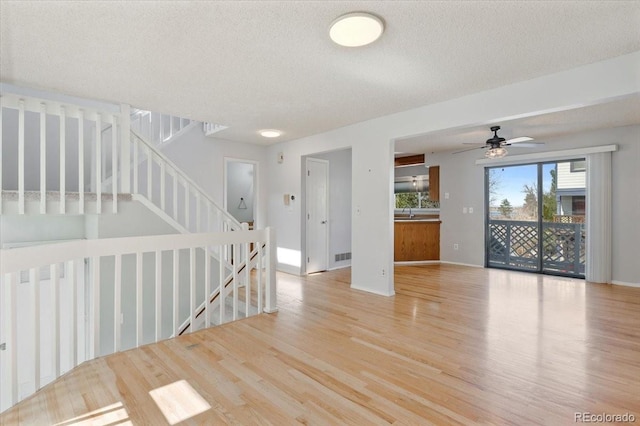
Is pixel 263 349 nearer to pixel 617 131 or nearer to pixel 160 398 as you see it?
pixel 160 398

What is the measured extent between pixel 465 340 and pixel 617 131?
14.6 feet

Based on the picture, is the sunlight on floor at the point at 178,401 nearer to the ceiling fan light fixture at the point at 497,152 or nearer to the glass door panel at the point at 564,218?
the ceiling fan light fixture at the point at 497,152

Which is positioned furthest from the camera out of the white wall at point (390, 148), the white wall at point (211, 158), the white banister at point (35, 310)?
the white wall at point (211, 158)

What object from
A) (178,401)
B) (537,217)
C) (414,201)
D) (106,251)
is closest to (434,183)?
(414,201)

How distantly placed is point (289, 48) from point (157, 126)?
11.9ft

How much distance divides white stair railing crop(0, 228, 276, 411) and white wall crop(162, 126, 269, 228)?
5.64 ft

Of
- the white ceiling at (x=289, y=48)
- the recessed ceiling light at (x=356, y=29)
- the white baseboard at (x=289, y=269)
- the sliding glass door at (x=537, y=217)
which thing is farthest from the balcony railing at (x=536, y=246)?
the recessed ceiling light at (x=356, y=29)

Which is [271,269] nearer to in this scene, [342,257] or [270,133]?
[270,133]

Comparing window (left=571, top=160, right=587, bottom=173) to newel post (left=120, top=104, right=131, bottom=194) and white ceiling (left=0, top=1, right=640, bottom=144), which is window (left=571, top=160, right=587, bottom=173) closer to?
white ceiling (left=0, top=1, right=640, bottom=144)

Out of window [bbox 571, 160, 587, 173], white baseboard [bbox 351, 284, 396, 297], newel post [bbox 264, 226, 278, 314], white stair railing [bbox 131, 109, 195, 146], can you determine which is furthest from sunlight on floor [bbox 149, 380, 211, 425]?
window [bbox 571, 160, 587, 173]

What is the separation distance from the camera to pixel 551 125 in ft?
15.3

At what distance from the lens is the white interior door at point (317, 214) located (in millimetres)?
5750

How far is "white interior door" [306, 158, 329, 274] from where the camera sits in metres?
5.75

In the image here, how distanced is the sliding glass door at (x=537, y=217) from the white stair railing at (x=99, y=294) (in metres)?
4.76
